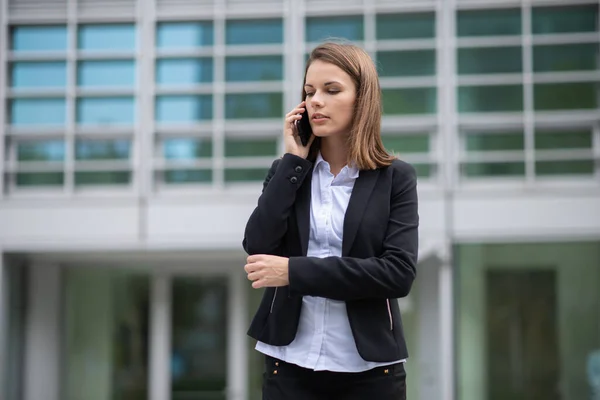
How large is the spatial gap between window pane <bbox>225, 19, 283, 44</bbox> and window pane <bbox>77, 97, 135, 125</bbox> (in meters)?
1.52

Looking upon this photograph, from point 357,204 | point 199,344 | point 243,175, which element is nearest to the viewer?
point 357,204

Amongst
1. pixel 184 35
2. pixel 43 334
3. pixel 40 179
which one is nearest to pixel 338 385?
pixel 184 35

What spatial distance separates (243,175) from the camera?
1027cm

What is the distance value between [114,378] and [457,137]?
550 cm

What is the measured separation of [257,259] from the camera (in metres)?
2.13

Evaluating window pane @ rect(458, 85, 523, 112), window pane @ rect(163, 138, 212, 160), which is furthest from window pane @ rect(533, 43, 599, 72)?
window pane @ rect(163, 138, 212, 160)

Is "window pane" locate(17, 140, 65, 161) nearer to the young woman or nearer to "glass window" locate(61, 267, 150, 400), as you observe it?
"glass window" locate(61, 267, 150, 400)

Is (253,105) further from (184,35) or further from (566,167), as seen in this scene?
(566,167)

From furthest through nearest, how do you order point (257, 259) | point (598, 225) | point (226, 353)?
1. point (226, 353)
2. point (598, 225)
3. point (257, 259)

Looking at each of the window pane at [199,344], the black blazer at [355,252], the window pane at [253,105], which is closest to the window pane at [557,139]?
the window pane at [253,105]

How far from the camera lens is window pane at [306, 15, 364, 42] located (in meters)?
10.1

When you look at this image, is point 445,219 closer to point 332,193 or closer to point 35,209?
point 35,209

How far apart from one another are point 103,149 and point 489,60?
4.90m

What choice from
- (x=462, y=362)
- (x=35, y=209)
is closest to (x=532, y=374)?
(x=462, y=362)
